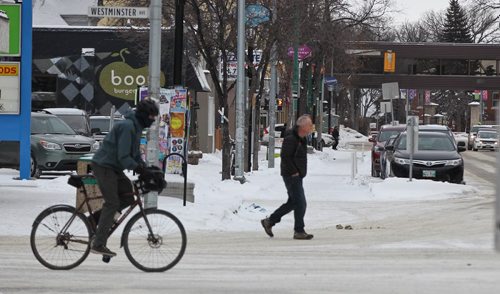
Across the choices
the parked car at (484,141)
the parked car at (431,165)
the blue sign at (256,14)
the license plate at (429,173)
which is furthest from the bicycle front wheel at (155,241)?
the parked car at (484,141)

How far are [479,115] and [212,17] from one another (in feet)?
281

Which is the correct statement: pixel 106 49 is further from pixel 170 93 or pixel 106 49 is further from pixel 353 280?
pixel 353 280

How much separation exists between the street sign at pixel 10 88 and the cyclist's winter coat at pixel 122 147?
1077 centimetres

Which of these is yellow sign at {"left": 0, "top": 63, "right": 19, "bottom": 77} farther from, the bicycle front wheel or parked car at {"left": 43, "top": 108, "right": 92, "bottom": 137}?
the bicycle front wheel

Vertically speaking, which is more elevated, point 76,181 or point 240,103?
point 240,103

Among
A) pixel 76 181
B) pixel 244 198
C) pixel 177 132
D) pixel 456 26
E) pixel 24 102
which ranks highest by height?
pixel 456 26

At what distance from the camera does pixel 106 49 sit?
38.9 m

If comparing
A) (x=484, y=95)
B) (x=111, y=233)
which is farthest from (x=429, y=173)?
(x=484, y=95)

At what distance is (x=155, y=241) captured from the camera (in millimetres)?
9766

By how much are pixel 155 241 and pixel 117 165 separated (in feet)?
3.00

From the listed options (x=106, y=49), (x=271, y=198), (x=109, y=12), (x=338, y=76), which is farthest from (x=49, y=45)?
(x=338, y=76)

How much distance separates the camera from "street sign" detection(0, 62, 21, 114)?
19.7 meters

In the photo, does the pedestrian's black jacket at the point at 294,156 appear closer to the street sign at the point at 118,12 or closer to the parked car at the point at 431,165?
the street sign at the point at 118,12

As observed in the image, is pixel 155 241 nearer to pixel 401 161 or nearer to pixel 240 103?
pixel 240 103
